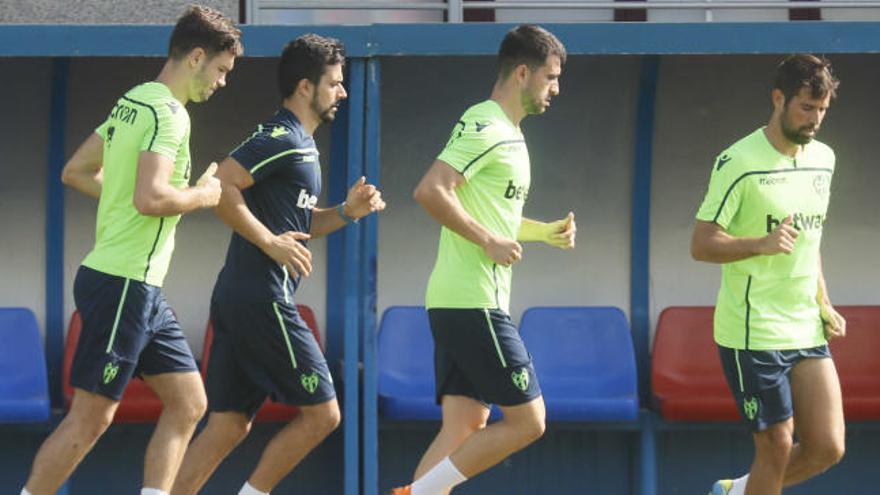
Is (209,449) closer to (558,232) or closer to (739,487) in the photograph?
(558,232)

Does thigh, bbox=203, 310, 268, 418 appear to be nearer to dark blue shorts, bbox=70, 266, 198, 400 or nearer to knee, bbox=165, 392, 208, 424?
knee, bbox=165, 392, 208, 424

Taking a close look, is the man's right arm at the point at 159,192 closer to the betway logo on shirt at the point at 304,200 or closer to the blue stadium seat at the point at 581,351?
the betway logo on shirt at the point at 304,200

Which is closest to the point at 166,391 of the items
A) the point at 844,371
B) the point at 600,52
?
the point at 600,52

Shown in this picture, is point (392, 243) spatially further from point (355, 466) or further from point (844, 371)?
point (844, 371)

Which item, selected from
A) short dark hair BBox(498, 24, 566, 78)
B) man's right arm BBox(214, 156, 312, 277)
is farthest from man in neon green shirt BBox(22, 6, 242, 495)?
short dark hair BBox(498, 24, 566, 78)

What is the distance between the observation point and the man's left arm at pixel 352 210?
6.38 meters

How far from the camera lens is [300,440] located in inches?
248

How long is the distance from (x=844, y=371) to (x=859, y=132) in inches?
47.7

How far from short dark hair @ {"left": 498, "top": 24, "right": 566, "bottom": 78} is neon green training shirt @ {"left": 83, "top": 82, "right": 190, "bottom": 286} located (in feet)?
3.96

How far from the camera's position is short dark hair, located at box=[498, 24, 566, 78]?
6.31 m

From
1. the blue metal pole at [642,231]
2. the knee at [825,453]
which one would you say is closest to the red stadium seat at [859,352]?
the blue metal pole at [642,231]

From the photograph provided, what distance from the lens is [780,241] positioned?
5973mm

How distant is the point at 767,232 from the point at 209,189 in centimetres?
200

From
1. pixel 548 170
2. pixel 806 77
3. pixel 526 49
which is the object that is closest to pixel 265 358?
pixel 526 49
